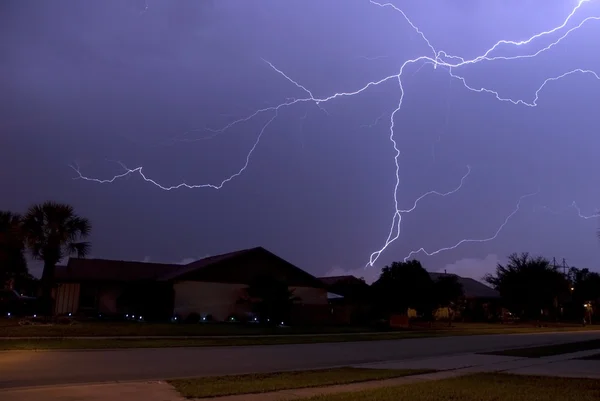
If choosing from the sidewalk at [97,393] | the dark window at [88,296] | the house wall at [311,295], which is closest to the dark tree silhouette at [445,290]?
the house wall at [311,295]

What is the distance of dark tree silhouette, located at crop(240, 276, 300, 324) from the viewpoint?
123 feet

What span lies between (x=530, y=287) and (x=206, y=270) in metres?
32.7

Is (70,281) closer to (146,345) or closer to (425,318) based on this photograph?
(146,345)

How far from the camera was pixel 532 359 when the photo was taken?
65.8ft

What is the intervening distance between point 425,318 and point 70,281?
2666 centimetres

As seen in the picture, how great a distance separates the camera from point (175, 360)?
16.8 metres

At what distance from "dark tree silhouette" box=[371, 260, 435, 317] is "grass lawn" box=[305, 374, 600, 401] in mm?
31176

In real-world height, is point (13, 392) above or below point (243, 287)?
below

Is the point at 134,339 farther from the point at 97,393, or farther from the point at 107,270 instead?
the point at 107,270

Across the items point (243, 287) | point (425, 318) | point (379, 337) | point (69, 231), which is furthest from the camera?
point (425, 318)

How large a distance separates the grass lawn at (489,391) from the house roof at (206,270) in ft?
88.2

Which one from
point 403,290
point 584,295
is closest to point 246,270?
point 403,290

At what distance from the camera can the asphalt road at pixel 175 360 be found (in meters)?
13.1

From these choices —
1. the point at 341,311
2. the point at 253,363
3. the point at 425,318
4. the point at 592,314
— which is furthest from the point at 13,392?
the point at 592,314
